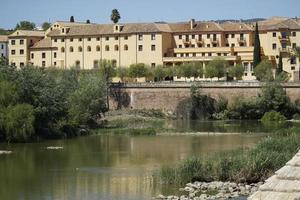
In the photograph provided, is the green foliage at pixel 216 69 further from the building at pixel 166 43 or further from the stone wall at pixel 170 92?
the stone wall at pixel 170 92

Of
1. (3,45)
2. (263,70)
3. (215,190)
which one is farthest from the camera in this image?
(3,45)

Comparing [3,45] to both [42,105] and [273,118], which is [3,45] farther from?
[42,105]

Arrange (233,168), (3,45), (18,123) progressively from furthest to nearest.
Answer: (3,45) < (18,123) < (233,168)

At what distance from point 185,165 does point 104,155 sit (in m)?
12.7

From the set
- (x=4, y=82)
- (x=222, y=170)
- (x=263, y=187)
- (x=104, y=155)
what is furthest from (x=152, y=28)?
(x=263, y=187)

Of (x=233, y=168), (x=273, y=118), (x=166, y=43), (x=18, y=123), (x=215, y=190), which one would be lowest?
(x=215, y=190)

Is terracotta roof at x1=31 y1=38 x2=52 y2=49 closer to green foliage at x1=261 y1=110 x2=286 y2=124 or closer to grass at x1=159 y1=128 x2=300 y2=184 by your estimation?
green foliage at x1=261 y1=110 x2=286 y2=124

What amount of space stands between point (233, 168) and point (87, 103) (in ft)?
107

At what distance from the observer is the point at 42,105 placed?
59.2 metres

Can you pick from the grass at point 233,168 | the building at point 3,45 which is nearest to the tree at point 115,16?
the building at point 3,45

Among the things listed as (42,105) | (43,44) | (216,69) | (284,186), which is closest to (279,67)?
(216,69)

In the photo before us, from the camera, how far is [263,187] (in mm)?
Result: 19953

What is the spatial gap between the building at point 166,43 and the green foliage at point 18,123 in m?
38.2

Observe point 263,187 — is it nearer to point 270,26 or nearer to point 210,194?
point 210,194
